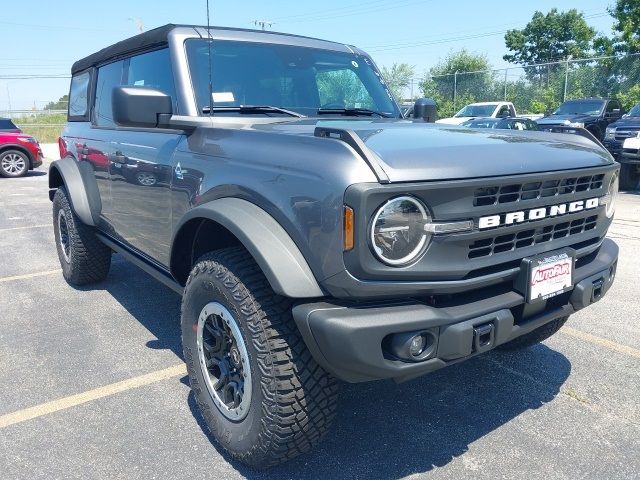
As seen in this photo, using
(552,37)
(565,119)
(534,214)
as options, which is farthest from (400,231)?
(552,37)

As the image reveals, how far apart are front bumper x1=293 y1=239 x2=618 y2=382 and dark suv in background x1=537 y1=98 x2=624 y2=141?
14079 mm

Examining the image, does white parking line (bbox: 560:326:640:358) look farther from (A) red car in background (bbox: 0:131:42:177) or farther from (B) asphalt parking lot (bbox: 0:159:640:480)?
(A) red car in background (bbox: 0:131:42:177)

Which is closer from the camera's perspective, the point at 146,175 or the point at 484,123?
the point at 146,175

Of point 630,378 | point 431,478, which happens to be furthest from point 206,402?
point 630,378

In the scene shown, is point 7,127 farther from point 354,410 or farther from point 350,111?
point 354,410

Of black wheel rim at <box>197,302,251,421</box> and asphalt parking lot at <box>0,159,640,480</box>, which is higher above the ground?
black wheel rim at <box>197,302,251,421</box>

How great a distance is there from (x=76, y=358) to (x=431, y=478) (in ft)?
7.72

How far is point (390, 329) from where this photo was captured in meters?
1.87

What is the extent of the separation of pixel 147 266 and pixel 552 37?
166ft

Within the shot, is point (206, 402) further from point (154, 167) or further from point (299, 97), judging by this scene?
point (299, 97)

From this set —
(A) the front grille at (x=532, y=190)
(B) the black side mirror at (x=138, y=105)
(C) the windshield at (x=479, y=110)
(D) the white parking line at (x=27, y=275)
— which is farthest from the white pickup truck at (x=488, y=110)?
(B) the black side mirror at (x=138, y=105)

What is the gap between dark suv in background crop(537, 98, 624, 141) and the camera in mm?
15234

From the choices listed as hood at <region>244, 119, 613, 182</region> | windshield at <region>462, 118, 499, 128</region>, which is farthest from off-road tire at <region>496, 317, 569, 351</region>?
windshield at <region>462, 118, 499, 128</region>

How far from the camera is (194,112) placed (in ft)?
9.44
